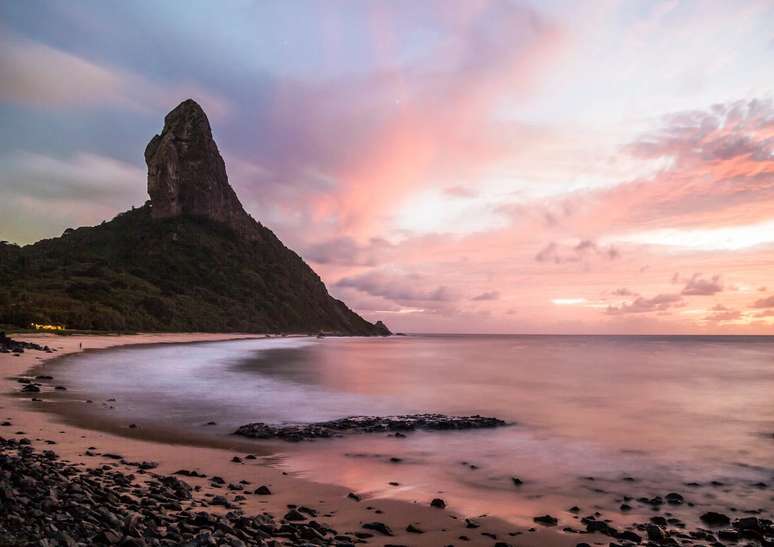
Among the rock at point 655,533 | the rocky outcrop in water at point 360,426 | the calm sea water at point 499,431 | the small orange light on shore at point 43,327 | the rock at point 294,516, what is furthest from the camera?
the small orange light on shore at point 43,327

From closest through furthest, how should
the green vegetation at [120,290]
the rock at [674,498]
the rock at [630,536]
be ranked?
the rock at [630,536], the rock at [674,498], the green vegetation at [120,290]

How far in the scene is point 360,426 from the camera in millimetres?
22797

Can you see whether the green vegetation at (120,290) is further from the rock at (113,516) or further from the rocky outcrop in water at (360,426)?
the rock at (113,516)

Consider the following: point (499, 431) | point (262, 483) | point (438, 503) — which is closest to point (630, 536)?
point (438, 503)

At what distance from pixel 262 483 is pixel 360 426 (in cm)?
993

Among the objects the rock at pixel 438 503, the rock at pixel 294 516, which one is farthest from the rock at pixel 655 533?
the rock at pixel 294 516

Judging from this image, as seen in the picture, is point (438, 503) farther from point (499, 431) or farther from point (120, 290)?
point (120, 290)

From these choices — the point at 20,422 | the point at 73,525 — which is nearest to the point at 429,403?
the point at 20,422

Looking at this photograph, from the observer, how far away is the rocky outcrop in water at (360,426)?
796 inches

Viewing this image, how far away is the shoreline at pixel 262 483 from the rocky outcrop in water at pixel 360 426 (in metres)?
2.00

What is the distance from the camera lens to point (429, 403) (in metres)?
34.5

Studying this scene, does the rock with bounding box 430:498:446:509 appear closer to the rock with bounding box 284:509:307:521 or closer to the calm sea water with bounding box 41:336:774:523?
the calm sea water with bounding box 41:336:774:523

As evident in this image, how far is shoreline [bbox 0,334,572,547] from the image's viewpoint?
10.6m

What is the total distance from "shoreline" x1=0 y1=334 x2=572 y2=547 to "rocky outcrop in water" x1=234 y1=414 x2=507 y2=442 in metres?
2.00
